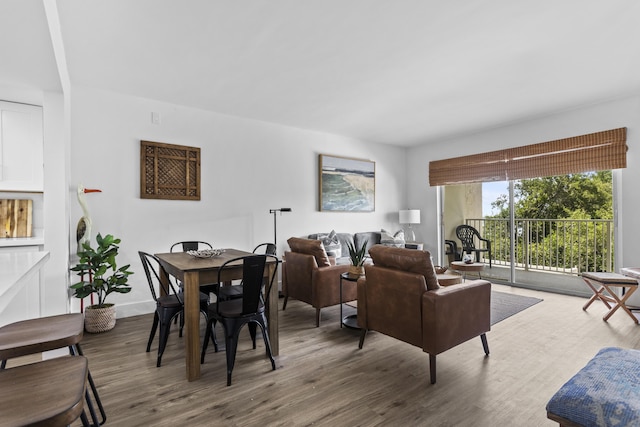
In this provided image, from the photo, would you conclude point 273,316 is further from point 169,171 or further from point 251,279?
point 169,171

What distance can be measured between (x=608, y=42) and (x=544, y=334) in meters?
2.66

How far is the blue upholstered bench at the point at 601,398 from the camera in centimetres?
116

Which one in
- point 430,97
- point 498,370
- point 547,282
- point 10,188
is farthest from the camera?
point 547,282

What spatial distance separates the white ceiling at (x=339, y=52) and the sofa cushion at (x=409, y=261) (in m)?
1.72

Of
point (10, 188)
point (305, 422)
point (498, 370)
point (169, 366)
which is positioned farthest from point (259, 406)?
point (10, 188)

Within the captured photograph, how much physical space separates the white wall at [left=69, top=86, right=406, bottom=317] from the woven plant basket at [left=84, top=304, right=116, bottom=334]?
44 cm

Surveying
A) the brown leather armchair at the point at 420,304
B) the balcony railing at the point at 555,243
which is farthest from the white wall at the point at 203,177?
the balcony railing at the point at 555,243

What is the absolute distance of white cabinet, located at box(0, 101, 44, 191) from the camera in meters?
3.09

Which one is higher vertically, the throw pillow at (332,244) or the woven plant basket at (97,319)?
the throw pillow at (332,244)

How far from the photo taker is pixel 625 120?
402 cm

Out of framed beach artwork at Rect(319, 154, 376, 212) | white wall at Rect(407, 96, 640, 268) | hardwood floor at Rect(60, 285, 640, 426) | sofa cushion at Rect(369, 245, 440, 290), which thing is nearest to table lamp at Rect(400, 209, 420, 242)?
white wall at Rect(407, 96, 640, 268)

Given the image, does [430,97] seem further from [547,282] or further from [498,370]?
[547,282]

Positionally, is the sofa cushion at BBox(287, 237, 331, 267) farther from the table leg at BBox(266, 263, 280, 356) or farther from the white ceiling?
the white ceiling

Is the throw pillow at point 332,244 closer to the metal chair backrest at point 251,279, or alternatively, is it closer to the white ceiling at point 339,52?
the white ceiling at point 339,52
